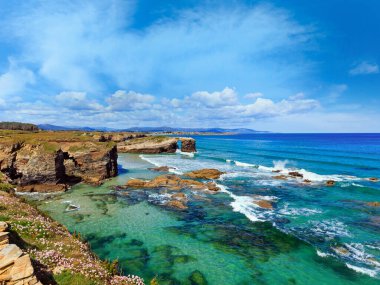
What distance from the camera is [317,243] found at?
20047 mm

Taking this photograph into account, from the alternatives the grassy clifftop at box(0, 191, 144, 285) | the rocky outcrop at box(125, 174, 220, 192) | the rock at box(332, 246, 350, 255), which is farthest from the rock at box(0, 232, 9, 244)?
the rocky outcrop at box(125, 174, 220, 192)

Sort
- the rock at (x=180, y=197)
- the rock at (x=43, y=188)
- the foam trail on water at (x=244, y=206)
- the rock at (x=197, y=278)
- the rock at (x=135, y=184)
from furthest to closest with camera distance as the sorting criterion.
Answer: the rock at (x=135, y=184) → the rock at (x=43, y=188) → the rock at (x=180, y=197) → the foam trail on water at (x=244, y=206) → the rock at (x=197, y=278)

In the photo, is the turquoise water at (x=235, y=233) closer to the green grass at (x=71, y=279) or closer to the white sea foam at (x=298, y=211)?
the white sea foam at (x=298, y=211)

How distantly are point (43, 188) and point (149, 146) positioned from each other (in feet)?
176

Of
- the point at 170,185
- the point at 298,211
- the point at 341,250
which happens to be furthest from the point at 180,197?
the point at 341,250

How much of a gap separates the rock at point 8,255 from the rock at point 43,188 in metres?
27.1

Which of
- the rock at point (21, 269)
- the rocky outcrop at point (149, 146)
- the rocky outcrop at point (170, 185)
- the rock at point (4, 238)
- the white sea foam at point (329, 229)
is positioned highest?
the rock at point (4, 238)

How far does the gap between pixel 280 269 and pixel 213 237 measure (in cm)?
563

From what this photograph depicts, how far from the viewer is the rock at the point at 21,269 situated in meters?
7.18

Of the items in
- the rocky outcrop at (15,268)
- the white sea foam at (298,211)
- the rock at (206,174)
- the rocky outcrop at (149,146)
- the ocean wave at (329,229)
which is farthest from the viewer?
the rocky outcrop at (149,146)

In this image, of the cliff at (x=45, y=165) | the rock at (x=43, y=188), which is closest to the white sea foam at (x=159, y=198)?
the cliff at (x=45, y=165)

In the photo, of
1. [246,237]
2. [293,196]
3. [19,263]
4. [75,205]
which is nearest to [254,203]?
[293,196]

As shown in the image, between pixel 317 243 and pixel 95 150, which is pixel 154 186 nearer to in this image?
pixel 95 150

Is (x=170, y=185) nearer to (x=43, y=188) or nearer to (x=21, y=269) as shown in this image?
(x=43, y=188)
